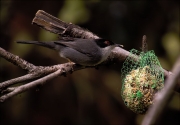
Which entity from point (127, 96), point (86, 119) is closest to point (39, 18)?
point (127, 96)

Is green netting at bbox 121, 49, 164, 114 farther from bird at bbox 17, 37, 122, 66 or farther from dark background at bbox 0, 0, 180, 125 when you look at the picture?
dark background at bbox 0, 0, 180, 125

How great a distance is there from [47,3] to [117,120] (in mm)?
2040

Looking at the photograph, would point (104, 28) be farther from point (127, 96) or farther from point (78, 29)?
point (127, 96)

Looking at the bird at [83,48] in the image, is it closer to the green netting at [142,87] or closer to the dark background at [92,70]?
the green netting at [142,87]

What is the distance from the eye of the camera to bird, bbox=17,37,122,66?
3.31 metres

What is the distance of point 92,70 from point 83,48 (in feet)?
4.74

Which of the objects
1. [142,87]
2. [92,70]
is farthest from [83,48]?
[92,70]

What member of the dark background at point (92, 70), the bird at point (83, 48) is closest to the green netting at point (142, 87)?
the bird at point (83, 48)

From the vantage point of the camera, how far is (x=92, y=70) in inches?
198

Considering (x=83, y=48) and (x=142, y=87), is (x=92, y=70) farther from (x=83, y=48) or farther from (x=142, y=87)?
(x=142, y=87)

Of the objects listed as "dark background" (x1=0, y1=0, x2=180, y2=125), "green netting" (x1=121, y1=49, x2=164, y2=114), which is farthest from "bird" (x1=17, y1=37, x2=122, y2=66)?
"dark background" (x1=0, y1=0, x2=180, y2=125)

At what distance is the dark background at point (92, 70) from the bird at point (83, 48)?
1.21m

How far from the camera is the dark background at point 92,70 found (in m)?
4.82

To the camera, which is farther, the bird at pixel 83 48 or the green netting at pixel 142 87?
the bird at pixel 83 48
